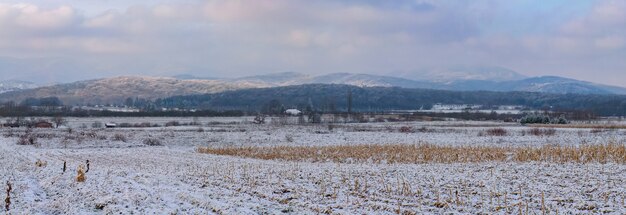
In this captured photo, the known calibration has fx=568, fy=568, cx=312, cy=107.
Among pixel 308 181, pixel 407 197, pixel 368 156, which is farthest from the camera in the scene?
pixel 368 156

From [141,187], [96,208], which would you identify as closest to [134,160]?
[141,187]

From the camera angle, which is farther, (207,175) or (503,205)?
(207,175)

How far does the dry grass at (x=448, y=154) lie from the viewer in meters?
25.3

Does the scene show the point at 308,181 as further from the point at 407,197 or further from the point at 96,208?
the point at 96,208

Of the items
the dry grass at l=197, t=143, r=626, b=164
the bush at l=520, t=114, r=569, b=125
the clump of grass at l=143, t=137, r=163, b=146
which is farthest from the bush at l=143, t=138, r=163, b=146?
the bush at l=520, t=114, r=569, b=125

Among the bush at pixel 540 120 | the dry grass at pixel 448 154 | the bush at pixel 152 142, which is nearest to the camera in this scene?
the dry grass at pixel 448 154

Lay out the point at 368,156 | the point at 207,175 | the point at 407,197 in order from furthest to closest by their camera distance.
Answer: the point at 368,156
the point at 207,175
the point at 407,197

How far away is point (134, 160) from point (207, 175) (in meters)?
11.2

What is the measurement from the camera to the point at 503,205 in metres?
13.4

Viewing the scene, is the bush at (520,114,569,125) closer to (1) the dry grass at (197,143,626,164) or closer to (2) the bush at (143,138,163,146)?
(1) the dry grass at (197,143,626,164)

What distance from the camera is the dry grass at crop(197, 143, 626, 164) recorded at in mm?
25344

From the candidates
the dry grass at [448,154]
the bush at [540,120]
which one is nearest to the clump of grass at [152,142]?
the dry grass at [448,154]

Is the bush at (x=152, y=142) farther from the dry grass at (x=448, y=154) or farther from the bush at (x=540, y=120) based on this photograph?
the bush at (x=540, y=120)

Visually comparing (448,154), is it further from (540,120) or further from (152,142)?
(540,120)
